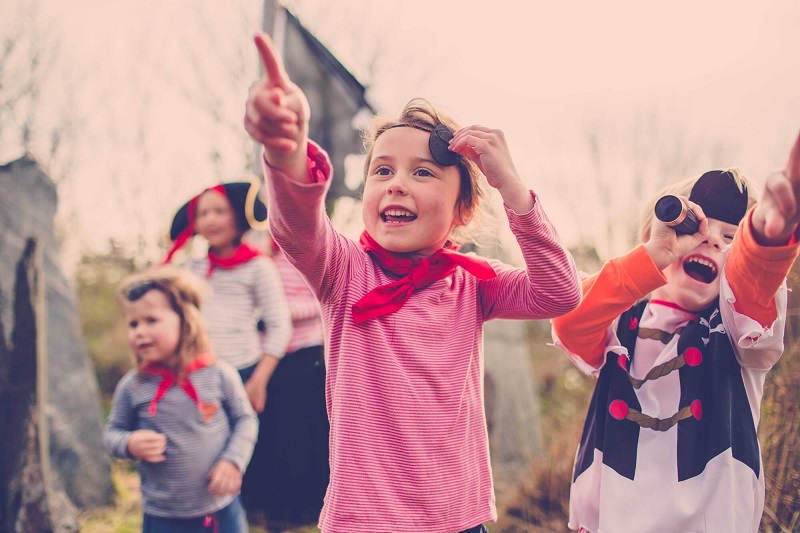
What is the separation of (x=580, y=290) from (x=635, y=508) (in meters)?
0.57

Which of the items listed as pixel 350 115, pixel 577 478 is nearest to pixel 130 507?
pixel 350 115

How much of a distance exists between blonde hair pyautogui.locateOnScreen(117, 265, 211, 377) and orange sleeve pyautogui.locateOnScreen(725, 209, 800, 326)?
2.00 m

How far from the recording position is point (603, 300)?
67.6 inches

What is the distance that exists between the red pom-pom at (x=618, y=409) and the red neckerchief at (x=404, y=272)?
49 centimetres

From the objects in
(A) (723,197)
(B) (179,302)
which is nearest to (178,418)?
(B) (179,302)

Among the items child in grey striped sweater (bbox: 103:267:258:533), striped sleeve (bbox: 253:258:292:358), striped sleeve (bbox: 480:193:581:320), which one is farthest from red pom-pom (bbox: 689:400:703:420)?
striped sleeve (bbox: 253:258:292:358)

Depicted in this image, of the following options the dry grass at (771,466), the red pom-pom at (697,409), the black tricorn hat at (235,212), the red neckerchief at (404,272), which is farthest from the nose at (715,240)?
the black tricorn hat at (235,212)

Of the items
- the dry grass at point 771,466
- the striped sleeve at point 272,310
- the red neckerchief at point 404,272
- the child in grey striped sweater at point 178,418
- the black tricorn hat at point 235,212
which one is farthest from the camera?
the black tricorn hat at point 235,212

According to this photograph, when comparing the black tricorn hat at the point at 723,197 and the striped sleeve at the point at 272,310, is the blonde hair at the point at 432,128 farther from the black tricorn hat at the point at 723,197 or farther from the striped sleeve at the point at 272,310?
the striped sleeve at the point at 272,310

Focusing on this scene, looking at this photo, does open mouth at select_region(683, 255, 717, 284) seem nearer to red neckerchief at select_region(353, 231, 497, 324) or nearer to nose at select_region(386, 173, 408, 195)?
red neckerchief at select_region(353, 231, 497, 324)

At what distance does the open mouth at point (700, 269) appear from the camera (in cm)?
176

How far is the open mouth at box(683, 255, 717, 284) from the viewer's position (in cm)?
176

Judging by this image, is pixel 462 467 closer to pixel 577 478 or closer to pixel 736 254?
pixel 577 478

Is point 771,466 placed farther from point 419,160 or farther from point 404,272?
point 419,160
